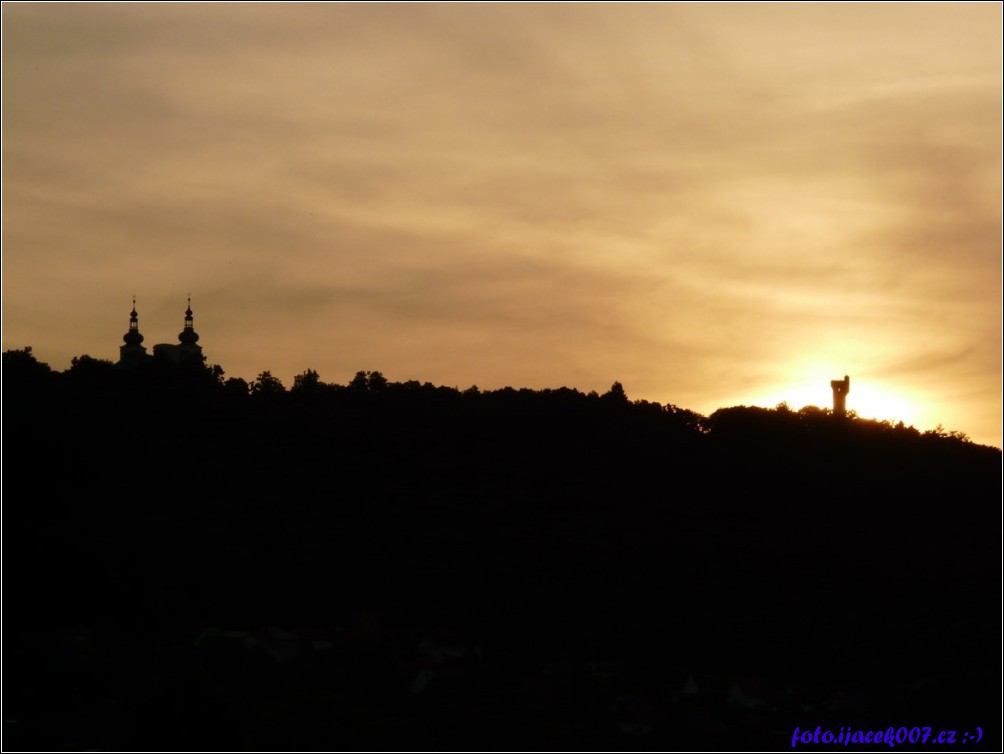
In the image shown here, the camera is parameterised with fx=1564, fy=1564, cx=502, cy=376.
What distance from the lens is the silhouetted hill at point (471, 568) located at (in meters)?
27.8

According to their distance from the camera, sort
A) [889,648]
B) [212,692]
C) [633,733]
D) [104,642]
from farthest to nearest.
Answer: [889,648] → [104,642] → [633,733] → [212,692]

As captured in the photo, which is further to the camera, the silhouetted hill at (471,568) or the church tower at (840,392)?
the church tower at (840,392)

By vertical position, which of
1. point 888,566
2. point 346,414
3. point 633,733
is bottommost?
point 633,733

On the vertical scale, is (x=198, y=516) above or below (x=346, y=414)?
below

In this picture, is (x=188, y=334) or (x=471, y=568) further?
(x=188, y=334)

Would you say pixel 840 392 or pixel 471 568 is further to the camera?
pixel 840 392

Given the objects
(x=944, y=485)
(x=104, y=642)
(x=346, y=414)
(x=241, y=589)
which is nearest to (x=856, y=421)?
(x=944, y=485)

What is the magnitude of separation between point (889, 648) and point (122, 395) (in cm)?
2542

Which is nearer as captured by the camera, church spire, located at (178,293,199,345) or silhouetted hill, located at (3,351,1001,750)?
silhouetted hill, located at (3,351,1001,750)

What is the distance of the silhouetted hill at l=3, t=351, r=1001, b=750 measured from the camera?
2780cm

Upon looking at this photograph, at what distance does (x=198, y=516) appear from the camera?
4084 cm

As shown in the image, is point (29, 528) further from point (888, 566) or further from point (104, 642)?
point (888, 566)

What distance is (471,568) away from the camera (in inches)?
1491

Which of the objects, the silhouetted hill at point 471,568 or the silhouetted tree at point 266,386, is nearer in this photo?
the silhouetted hill at point 471,568
